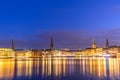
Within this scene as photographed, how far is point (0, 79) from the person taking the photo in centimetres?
4800

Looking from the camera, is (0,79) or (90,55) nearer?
(0,79)

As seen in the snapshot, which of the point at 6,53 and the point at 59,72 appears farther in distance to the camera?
the point at 6,53

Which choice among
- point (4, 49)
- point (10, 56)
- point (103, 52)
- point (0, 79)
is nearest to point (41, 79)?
point (0, 79)

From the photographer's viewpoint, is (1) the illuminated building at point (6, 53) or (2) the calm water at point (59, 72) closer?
(2) the calm water at point (59, 72)

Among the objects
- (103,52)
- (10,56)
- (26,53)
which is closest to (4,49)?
(10,56)

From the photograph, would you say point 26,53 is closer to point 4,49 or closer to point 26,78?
point 4,49

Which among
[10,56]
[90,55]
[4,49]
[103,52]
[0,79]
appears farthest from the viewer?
[90,55]

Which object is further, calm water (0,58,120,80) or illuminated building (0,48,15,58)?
illuminated building (0,48,15,58)

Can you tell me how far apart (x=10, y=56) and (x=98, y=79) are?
112760mm

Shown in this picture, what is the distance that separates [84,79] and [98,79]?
2.48 m

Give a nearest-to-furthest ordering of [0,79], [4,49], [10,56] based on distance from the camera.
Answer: [0,79]
[4,49]
[10,56]

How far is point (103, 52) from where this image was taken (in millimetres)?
171250

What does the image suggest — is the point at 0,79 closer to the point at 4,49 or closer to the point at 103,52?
the point at 4,49

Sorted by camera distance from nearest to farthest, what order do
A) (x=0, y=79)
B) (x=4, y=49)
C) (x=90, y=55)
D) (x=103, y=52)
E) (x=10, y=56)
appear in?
(x=0, y=79) → (x=4, y=49) → (x=10, y=56) → (x=103, y=52) → (x=90, y=55)
